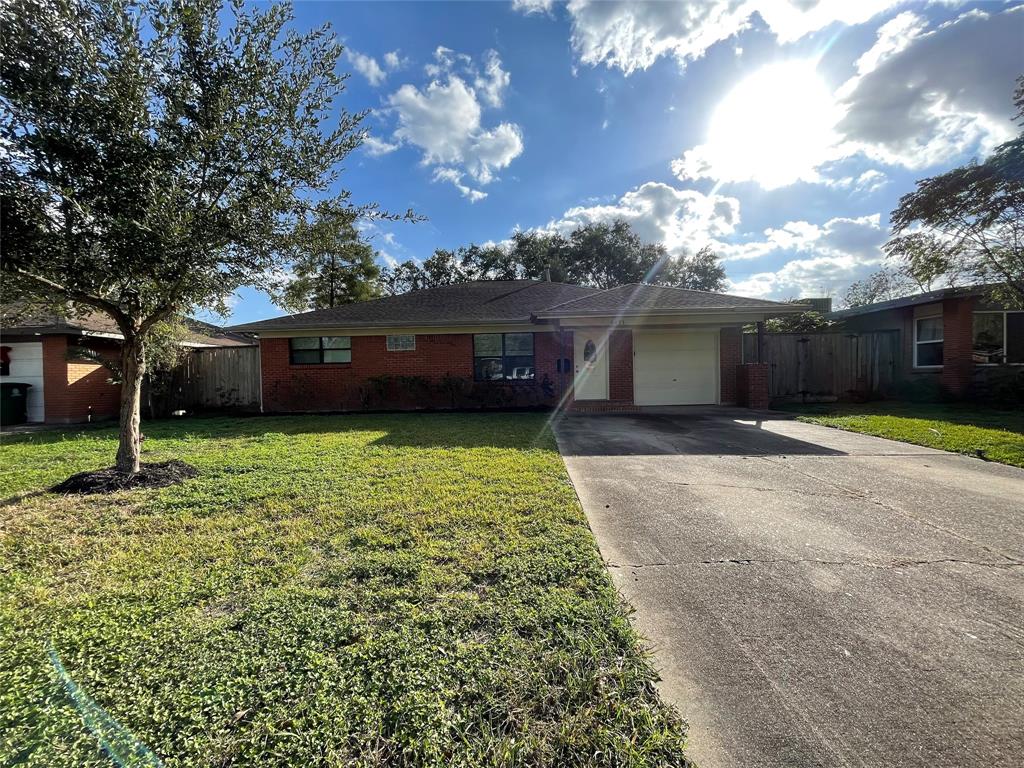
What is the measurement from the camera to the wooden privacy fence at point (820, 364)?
12.7 m

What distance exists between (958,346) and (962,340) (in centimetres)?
18

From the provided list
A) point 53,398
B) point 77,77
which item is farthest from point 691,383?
point 53,398

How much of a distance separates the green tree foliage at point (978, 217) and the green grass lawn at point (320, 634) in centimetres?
1397

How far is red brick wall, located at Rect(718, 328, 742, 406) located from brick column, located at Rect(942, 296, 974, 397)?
595cm

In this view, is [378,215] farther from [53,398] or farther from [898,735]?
[53,398]

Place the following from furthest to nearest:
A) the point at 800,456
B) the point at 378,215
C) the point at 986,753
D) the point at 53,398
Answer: the point at 53,398 → the point at 800,456 → the point at 378,215 → the point at 986,753

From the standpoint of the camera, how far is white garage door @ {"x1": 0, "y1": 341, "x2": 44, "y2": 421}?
35.5 feet

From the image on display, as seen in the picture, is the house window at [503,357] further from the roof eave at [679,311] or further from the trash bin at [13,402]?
the trash bin at [13,402]

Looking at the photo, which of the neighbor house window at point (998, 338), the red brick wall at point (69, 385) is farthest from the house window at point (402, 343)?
the neighbor house window at point (998, 338)

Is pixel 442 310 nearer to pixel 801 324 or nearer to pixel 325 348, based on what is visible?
pixel 325 348

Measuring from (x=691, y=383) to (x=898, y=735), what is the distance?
420 inches

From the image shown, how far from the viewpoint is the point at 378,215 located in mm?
5426

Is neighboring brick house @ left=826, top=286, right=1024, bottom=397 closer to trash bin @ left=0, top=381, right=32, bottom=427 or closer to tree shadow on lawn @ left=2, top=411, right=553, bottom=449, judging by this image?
tree shadow on lawn @ left=2, top=411, right=553, bottom=449

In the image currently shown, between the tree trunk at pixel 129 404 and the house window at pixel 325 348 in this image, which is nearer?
the tree trunk at pixel 129 404
